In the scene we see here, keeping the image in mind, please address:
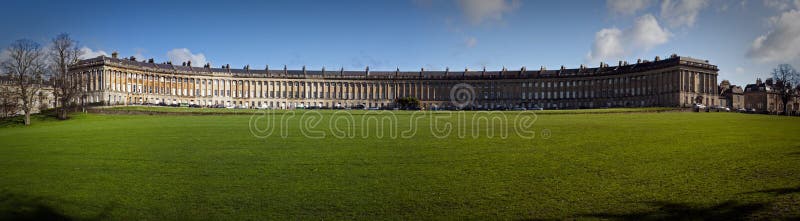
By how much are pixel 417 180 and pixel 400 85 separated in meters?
129

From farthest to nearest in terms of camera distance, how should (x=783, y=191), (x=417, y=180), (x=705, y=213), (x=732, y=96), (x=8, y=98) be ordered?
A: (x=732, y=96) < (x=8, y=98) < (x=417, y=180) < (x=783, y=191) < (x=705, y=213)

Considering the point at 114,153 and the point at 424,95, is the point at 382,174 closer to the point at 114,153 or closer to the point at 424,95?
the point at 114,153

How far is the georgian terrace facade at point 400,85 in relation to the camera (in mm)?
106500

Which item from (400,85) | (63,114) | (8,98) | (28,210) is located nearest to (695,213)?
(28,210)

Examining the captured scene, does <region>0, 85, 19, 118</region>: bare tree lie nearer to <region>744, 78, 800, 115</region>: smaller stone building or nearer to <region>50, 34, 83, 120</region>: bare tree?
<region>50, 34, 83, 120</region>: bare tree

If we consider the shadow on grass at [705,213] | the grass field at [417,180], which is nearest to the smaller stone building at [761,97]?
the grass field at [417,180]

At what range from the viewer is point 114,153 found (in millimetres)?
23484

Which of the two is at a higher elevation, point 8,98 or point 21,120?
point 8,98

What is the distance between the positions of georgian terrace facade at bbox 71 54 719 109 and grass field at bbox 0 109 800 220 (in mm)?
89645

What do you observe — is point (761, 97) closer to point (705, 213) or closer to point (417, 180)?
point (705, 213)

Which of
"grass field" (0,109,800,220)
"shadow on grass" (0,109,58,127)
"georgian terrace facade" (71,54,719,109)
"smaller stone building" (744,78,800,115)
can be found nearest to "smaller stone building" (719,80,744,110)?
"smaller stone building" (744,78,800,115)

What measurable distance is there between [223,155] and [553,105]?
396 ft

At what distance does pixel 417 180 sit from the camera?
16.4 metres

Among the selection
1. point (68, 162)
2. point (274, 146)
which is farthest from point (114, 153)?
point (274, 146)
